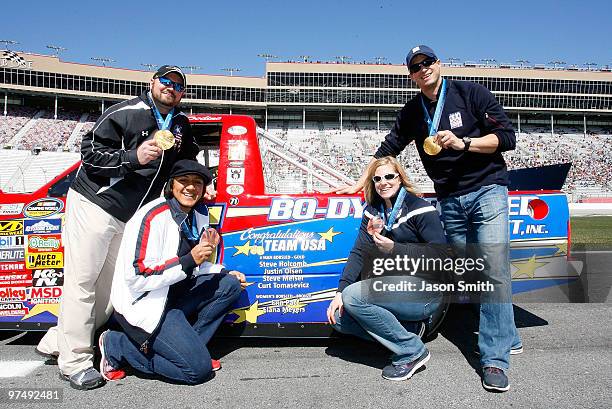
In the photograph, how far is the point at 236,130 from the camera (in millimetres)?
3703

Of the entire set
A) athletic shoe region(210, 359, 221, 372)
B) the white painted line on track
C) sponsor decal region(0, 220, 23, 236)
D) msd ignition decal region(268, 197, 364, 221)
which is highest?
A: msd ignition decal region(268, 197, 364, 221)

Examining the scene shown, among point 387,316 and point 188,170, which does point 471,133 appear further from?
point 188,170

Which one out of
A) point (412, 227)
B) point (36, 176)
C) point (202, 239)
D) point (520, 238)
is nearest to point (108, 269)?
point (202, 239)

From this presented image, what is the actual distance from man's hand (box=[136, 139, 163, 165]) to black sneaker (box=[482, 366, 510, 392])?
2.52 m

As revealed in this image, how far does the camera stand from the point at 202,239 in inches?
118

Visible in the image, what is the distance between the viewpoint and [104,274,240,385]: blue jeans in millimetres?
2908

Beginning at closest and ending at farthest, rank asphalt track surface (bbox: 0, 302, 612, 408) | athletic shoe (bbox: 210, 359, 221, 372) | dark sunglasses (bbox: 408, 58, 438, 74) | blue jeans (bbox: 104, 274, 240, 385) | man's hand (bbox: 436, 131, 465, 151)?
asphalt track surface (bbox: 0, 302, 612, 408) → man's hand (bbox: 436, 131, 465, 151) → blue jeans (bbox: 104, 274, 240, 385) → dark sunglasses (bbox: 408, 58, 438, 74) → athletic shoe (bbox: 210, 359, 221, 372)

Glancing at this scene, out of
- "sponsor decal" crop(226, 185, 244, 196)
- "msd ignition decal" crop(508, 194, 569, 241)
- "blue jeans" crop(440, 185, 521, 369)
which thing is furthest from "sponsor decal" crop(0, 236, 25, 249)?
"msd ignition decal" crop(508, 194, 569, 241)

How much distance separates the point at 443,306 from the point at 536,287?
3.07 ft

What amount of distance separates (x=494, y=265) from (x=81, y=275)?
276 cm

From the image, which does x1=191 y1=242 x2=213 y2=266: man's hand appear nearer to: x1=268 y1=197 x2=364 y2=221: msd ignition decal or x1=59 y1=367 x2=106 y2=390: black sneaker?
x1=268 y1=197 x2=364 y2=221: msd ignition decal

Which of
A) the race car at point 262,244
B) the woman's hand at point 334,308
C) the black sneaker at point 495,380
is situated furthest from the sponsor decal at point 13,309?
the black sneaker at point 495,380

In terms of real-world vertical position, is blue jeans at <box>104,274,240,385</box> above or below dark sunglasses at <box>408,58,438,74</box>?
below

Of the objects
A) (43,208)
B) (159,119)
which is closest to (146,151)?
(159,119)
